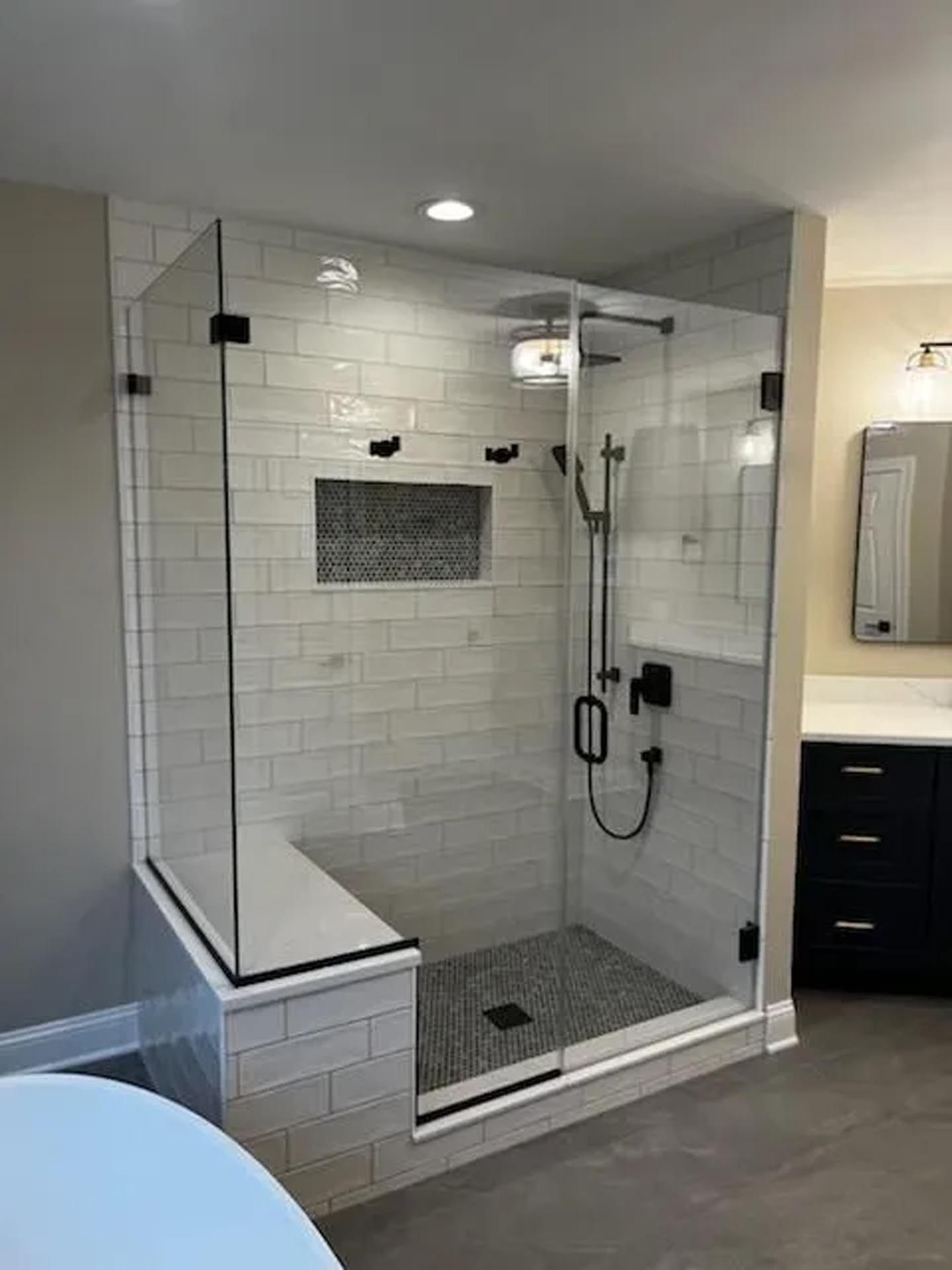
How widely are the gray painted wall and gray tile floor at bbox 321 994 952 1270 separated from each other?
1165 mm

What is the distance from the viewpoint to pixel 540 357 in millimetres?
3369

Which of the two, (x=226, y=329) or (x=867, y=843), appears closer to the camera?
(x=226, y=329)

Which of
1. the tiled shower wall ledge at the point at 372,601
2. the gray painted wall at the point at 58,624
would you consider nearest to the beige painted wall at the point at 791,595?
the tiled shower wall ledge at the point at 372,601

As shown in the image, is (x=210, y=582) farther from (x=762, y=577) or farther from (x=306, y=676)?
(x=762, y=577)

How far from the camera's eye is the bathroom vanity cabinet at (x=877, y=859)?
313cm

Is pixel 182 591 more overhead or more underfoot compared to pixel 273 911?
more overhead

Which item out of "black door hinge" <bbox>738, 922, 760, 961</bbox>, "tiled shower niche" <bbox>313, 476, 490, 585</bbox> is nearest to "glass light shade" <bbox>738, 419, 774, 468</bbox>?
→ "tiled shower niche" <bbox>313, 476, 490, 585</bbox>

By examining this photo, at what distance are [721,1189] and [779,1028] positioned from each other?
2.50 feet

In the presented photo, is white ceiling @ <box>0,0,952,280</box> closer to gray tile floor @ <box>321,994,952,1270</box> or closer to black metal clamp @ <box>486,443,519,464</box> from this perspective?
black metal clamp @ <box>486,443,519,464</box>

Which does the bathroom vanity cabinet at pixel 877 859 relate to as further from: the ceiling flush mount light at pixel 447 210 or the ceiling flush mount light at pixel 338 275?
the ceiling flush mount light at pixel 338 275

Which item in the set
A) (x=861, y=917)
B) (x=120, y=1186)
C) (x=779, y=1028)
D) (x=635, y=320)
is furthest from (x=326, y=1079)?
(x=635, y=320)

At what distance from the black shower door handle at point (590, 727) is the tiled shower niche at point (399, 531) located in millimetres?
617

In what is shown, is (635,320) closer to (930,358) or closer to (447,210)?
(447,210)

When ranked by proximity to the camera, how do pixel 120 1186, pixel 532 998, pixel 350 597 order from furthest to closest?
1. pixel 350 597
2. pixel 532 998
3. pixel 120 1186
